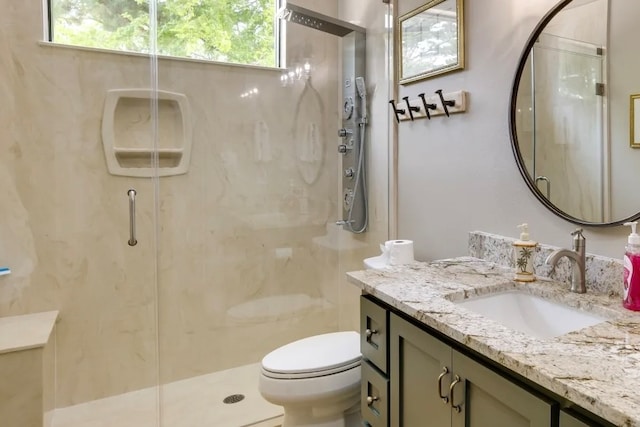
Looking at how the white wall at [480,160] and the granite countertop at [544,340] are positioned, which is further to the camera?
the white wall at [480,160]

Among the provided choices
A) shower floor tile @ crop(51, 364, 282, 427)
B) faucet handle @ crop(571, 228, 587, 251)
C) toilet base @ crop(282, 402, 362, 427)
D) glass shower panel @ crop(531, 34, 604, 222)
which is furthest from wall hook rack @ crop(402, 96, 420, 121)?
shower floor tile @ crop(51, 364, 282, 427)

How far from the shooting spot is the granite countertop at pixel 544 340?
632 mm

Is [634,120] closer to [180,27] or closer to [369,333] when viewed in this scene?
[369,333]

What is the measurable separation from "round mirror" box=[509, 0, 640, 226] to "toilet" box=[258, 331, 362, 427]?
0.97 m

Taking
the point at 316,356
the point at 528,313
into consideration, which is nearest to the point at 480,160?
the point at 528,313

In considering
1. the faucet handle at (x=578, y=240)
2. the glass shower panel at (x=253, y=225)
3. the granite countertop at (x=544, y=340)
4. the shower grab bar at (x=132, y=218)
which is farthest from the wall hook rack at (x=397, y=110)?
the shower grab bar at (x=132, y=218)

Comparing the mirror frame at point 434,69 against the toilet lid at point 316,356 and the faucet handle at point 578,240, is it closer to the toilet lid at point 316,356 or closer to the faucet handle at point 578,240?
the faucet handle at point 578,240

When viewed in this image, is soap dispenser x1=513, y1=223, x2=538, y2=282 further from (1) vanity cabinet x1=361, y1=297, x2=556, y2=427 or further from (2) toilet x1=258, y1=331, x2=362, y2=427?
(2) toilet x1=258, y1=331, x2=362, y2=427

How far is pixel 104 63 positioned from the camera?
210 centimetres

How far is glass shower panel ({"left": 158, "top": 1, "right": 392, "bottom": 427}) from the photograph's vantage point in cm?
228

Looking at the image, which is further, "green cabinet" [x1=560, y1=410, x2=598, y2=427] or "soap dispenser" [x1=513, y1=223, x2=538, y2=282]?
"soap dispenser" [x1=513, y1=223, x2=538, y2=282]

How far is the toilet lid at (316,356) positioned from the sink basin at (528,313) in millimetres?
662

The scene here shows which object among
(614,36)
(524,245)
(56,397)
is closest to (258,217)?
(56,397)

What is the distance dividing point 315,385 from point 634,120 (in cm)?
135
